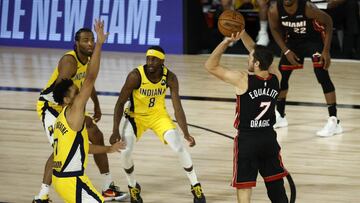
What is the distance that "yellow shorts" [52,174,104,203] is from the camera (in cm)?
671

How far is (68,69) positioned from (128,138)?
88cm

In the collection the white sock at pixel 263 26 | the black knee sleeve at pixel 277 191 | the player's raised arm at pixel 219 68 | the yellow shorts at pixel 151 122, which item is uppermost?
the player's raised arm at pixel 219 68

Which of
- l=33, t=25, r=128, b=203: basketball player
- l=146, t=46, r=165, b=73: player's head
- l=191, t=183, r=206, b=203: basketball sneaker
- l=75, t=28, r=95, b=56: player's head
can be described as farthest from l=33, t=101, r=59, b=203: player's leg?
l=191, t=183, r=206, b=203: basketball sneaker

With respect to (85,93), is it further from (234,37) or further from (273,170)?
(273,170)

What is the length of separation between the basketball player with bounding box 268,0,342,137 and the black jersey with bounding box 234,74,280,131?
4068 mm

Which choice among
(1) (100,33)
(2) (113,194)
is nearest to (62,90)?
(1) (100,33)

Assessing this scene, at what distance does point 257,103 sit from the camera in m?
7.00

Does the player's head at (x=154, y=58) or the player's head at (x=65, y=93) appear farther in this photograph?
the player's head at (x=154, y=58)

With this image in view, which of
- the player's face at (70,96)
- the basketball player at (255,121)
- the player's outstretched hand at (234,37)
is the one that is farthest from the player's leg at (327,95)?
the player's face at (70,96)

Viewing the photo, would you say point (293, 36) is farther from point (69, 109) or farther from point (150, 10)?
point (150, 10)

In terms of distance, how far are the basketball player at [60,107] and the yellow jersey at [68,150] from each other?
1067 mm

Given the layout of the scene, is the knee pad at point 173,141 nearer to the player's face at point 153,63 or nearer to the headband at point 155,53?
the player's face at point 153,63

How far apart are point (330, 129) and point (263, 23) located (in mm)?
6892

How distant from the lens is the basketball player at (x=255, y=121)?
6973mm
